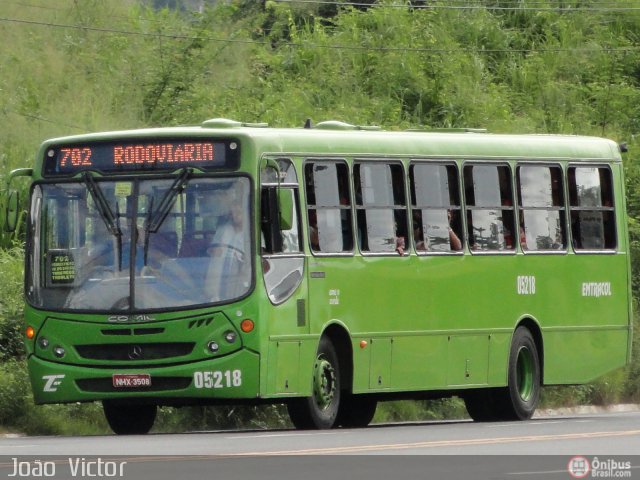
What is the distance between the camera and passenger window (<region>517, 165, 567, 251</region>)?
20469 mm

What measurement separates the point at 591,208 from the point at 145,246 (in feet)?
23.0

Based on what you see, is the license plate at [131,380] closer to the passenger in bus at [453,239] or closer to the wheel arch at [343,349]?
the wheel arch at [343,349]

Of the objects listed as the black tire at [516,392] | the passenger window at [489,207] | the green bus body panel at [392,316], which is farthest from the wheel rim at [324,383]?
the black tire at [516,392]

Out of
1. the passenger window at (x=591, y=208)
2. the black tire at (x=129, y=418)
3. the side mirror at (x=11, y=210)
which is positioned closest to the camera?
the side mirror at (x=11, y=210)

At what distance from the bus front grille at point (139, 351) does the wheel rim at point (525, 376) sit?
555 cm

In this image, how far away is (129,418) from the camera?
18.1 m

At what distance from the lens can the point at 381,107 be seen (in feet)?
118

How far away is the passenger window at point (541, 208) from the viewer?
67.2 feet

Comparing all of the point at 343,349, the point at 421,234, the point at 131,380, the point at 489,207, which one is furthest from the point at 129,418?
the point at 489,207

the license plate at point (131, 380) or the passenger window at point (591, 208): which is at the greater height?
the passenger window at point (591, 208)

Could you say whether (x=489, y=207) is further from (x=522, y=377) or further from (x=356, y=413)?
(x=356, y=413)
